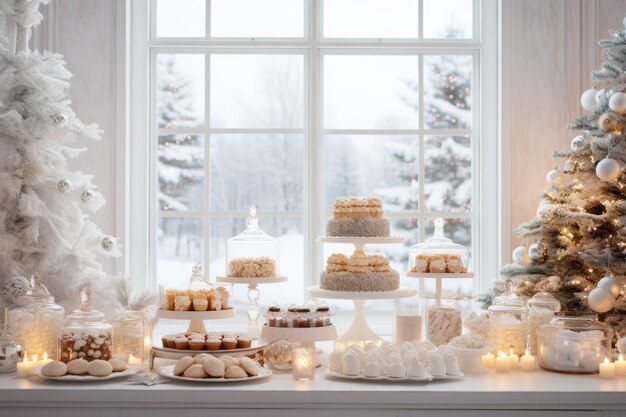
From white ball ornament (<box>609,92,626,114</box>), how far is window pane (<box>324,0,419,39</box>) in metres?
1.37

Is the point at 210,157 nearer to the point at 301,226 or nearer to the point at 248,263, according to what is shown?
the point at 301,226

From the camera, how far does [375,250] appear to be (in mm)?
4531

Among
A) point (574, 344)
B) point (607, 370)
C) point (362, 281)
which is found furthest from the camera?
point (362, 281)

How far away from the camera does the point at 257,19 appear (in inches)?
177

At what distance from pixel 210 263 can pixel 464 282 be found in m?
1.47

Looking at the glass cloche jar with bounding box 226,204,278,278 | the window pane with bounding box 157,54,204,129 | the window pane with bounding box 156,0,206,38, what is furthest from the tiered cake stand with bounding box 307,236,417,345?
the window pane with bounding box 156,0,206,38

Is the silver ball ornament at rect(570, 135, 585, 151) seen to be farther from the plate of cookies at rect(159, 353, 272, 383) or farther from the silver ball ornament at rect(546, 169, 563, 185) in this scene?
the plate of cookies at rect(159, 353, 272, 383)

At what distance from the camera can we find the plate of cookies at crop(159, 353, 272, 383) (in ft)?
9.37

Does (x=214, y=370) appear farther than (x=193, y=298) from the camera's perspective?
No

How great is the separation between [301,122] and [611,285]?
6.45ft

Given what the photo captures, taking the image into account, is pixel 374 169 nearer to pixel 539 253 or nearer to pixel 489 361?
pixel 539 253

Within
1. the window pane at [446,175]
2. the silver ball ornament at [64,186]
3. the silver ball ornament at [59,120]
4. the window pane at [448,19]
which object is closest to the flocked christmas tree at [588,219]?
the window pane at [446,175]

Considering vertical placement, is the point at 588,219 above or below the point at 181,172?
below

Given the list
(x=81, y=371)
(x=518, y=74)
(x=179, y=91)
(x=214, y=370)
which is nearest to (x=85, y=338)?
(x=81, y=371)
